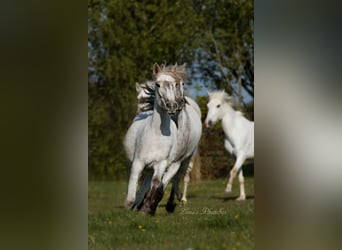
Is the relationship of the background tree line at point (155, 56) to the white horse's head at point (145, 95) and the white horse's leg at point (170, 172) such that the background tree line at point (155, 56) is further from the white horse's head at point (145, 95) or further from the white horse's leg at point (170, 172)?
the white horse's leg at point (170, 172)

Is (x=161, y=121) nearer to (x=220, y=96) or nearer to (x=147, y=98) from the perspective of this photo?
(x=147, y=98)

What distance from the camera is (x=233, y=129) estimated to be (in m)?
6.22

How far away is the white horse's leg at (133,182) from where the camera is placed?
6379 millimetres

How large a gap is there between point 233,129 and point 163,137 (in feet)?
1.99

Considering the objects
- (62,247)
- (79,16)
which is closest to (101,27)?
(79,16)

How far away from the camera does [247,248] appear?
5.92 meters

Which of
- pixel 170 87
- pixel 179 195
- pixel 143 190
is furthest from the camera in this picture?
pixel 143 190

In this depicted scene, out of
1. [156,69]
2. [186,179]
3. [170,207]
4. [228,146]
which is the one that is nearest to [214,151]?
[228,146]

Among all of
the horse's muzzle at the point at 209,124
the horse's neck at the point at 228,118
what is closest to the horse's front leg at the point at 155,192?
the horse's muzzle at the point at 209,124

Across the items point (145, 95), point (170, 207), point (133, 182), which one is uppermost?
point (145, 95)

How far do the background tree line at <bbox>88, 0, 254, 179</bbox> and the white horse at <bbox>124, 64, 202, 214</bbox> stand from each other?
0.38ft

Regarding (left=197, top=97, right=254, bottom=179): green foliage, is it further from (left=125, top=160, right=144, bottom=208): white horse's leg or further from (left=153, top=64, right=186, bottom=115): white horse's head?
(left=125, top=160, right=144, bottom=208): white horse's leg

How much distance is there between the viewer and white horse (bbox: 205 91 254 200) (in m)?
6.12

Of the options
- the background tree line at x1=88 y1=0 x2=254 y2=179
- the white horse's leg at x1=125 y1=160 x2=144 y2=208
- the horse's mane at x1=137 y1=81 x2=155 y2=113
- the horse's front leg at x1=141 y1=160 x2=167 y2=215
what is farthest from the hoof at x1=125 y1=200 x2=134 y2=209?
the horse's mane at x1=137 y1=81 x2=155 y2=113
